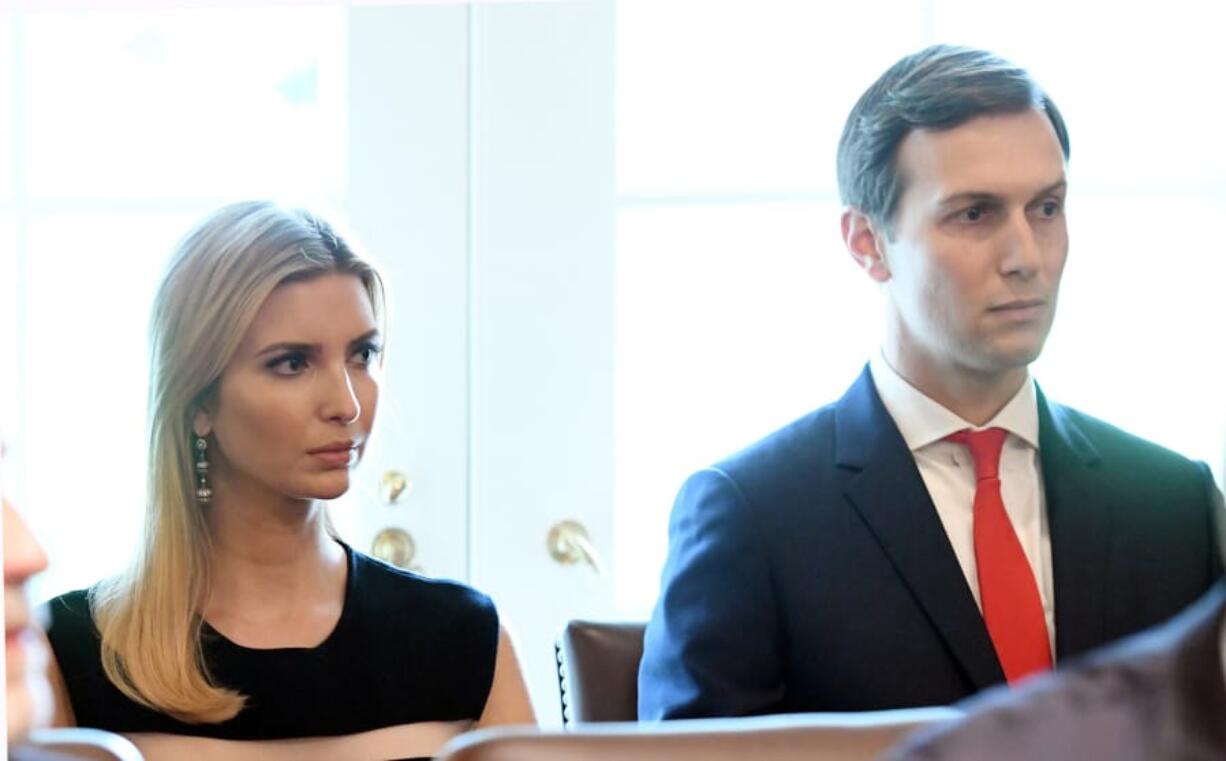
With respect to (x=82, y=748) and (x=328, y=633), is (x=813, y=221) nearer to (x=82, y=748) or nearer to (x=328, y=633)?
(x=328, y=633)

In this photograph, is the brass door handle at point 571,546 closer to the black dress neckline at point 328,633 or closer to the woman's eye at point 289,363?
the black dress neckline at point 328,633

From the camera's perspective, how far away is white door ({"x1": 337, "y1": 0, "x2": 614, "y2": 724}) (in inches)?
62.4

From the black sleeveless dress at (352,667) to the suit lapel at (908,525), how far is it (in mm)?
259

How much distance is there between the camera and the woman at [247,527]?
1068 mm

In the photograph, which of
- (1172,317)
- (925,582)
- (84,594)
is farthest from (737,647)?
(1172,317)

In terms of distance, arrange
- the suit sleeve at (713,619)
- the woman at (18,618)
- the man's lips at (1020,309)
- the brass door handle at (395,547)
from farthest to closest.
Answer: the brass door handle at (395,547) → the man's lips at (1020,309) → the suit sleeve at (713,619) → the woman at (18,618)

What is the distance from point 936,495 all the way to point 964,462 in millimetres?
29

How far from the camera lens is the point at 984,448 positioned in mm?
1130

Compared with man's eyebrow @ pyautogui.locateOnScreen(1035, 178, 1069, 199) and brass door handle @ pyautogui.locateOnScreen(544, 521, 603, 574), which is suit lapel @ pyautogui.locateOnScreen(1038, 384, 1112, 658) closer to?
man's eyebrow @ pyautogui.locateOnScreen(1035, 178, 1069, 199)

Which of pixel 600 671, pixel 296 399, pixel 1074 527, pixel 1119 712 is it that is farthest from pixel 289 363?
pixel 1119 712

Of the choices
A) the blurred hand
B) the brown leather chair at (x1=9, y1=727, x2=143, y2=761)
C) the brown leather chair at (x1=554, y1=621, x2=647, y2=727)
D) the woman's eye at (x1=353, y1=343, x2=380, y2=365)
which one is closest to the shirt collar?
the brown leather chair at (x1=554, y1=621, x2=647, y2=727)

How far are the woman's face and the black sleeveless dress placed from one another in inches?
4.1

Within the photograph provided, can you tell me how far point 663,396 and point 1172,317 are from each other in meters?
0.47

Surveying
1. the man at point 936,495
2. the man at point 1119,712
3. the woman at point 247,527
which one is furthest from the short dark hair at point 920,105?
the man at point 1119,712
